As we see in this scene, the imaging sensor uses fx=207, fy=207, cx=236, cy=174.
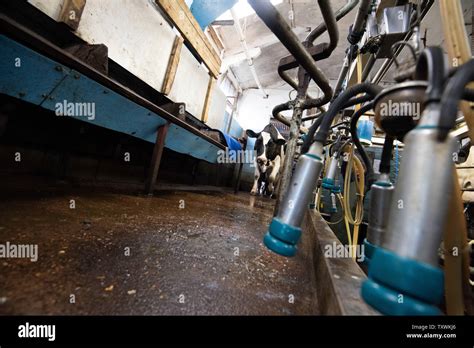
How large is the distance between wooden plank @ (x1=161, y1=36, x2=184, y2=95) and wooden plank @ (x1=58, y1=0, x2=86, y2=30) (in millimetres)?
1344

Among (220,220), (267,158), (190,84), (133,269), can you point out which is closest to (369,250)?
(133,269)

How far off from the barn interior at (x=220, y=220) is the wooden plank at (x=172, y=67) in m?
0.22

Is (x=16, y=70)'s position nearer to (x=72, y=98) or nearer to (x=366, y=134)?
(x=72, y=98)

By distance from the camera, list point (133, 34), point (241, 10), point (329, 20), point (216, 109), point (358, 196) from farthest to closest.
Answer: point (241, 10)
point (216, 109)
point (133, 34)
point (358, 196)
point (329, 20)

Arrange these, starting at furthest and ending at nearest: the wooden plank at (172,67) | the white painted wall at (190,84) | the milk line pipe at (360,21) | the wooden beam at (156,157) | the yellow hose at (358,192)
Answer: the white painted wall at (190,84) < the wooden plank at (172,67) < the wooden beam at (156,157) < the yellow hose at (358,192) < the milk line pipe at (360,21)

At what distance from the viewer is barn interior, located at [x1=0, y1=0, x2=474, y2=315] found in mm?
356

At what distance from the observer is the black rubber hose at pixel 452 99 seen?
334mm

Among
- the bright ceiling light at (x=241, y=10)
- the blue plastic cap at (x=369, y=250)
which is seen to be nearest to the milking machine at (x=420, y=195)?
the blue plastic cap at (x=369, y=250)

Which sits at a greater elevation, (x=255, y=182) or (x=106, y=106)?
(x=106, y=106)

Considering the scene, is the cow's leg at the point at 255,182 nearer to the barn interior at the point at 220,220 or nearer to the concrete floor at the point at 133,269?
the barn interior at the point at 220,220

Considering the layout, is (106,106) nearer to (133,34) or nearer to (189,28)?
(133,34)

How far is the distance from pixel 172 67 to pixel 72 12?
4.91ft

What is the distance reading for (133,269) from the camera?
697 millimetres
